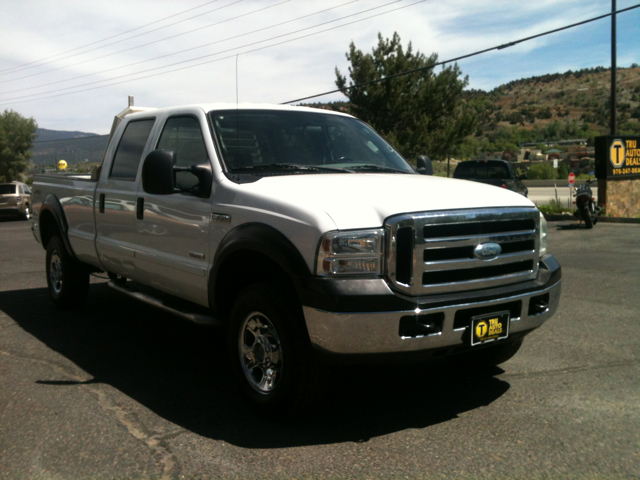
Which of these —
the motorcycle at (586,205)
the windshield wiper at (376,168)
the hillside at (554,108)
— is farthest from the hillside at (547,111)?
the windshield wiper at (376,168)

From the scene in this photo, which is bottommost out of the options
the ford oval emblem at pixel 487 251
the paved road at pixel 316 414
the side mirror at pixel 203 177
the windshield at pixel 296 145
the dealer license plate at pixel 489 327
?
the paved road at pixel 316 414

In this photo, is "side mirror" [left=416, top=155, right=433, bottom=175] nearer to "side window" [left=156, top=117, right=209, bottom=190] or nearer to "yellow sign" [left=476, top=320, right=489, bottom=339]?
"side window" [left=156, top=117, right=209, bottom=190]

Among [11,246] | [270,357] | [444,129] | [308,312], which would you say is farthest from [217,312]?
[444,129]

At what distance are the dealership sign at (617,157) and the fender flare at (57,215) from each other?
→ 50.7 feet

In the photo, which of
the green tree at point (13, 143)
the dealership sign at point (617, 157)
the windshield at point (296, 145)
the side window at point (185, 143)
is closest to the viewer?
the windshield at point (296, 145)

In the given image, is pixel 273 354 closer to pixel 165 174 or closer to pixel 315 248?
pixel 315 248

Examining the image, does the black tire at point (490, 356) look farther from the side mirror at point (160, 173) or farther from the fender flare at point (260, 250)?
the side mirror at point (160, 173)

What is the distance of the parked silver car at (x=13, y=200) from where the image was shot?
91.4 ft

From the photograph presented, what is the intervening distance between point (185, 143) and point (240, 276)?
1.41 m

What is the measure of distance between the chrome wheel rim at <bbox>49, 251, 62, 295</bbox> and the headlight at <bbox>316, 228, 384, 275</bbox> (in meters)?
4.83

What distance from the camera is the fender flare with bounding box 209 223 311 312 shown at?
3.91 m

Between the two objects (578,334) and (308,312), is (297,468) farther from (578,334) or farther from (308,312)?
(578,334)

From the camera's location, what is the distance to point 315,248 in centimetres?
382

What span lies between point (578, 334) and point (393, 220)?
3316 mm
